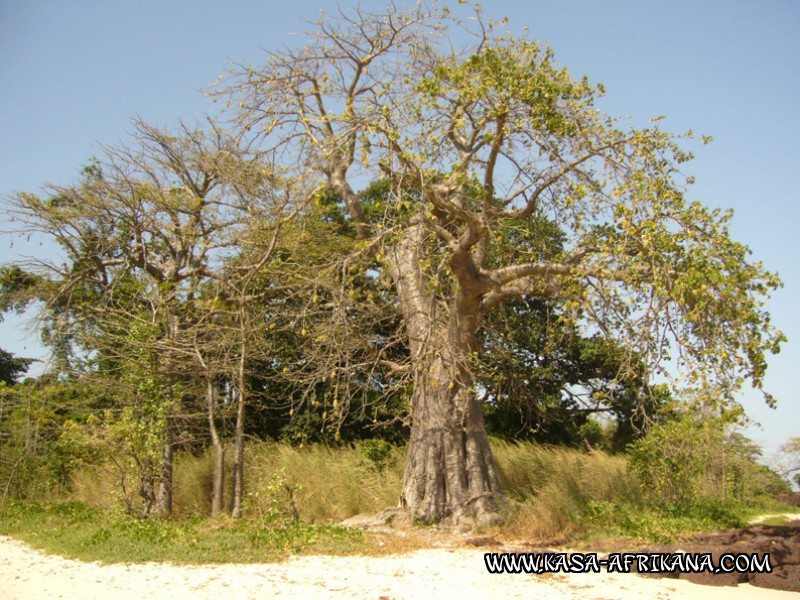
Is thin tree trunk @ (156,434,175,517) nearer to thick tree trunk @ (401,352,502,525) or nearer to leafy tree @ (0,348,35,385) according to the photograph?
thick tree trunk @ (401,352,502,525)

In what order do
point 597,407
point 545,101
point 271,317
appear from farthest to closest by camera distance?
point 597,407, point 271,317, point 545,101

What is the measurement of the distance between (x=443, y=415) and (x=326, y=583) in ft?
12.0

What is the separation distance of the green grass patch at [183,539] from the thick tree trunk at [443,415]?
1333mm

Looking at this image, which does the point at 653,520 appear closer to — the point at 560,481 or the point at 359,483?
the point at 560,481

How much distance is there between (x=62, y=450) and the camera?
487 inches

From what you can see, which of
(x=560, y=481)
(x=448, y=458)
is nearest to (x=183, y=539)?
(x=448, y=458)

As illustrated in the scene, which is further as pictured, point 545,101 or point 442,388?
point 442,388

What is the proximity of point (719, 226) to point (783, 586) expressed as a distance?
348 centimetres

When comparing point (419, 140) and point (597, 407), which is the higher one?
point (419, 140)

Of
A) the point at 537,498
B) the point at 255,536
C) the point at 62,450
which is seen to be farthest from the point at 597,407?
the point at 62,450

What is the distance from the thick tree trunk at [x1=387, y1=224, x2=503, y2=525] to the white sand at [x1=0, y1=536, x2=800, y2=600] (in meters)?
2.12

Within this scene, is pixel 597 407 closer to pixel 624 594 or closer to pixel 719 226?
pixel 719 226

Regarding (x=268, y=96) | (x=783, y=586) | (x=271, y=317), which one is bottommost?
(x=783, y=586)

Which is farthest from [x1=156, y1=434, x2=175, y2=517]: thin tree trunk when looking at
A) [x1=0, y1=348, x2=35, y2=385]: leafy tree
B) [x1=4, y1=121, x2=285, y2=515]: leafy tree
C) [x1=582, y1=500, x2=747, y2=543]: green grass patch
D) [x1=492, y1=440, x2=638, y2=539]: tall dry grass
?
[x1=0, y1=348, x2=35, y2=385]: leafy tree
